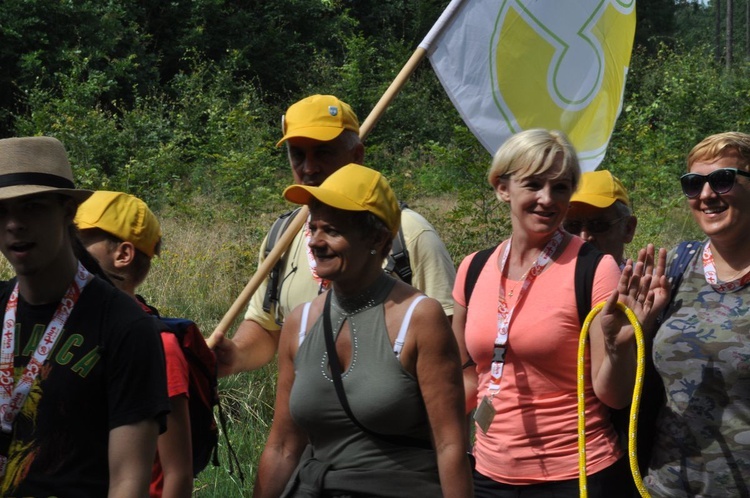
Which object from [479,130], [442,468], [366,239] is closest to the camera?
[442,468]

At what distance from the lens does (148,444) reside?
2680 millimetres

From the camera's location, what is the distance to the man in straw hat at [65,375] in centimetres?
263

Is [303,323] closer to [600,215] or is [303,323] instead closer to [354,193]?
[354,193]

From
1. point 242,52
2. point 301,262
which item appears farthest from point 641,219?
point 242,52

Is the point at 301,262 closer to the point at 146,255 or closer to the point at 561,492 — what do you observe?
the point at 146,255

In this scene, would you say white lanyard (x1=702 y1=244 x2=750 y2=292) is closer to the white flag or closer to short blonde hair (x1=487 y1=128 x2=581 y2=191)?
short blonde hair (x1=487 y1=128 x2=581 y2=191)

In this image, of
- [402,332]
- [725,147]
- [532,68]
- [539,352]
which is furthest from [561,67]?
[402,332]

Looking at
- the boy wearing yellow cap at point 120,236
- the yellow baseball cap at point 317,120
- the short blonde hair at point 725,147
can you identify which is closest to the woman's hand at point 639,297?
the short blonde hair at point 725,147

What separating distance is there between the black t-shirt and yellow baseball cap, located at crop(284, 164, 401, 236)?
2.34 feet

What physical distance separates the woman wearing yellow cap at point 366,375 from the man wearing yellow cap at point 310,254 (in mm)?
702

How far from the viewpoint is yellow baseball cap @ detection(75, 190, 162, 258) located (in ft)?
12.1

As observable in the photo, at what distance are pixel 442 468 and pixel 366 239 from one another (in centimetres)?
71

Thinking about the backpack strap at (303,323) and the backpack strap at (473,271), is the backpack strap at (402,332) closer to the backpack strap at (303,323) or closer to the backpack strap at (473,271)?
the backpack strap at (303,323)

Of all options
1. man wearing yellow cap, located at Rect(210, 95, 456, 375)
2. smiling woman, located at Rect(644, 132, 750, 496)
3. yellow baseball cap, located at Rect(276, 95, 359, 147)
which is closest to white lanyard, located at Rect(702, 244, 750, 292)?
smiling woman, located at Rect(644, 132, 750, 496)
